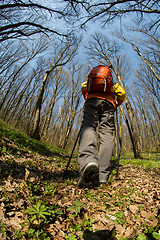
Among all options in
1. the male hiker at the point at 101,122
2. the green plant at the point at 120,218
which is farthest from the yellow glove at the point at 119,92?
the green plant at the point at 120,218

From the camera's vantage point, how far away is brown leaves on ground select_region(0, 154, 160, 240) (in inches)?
48.3

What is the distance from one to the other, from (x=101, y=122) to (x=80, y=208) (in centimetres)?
152

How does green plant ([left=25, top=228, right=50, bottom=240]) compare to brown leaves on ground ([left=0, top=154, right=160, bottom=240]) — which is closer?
green plant ([left=25, top=228, right=50, bottom=240])

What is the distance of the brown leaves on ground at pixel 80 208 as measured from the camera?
1226 mm

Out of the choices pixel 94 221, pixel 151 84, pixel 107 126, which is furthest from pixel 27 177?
pixel 151 84

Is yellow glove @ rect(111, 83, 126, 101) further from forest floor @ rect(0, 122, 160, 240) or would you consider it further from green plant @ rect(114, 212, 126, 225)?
green plant @ rect(114, 212, 126, 225)

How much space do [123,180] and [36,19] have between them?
9.38 m

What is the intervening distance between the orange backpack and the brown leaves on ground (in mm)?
1806

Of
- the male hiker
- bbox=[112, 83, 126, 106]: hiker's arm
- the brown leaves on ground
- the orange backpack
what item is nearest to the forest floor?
the brown leaves on ground

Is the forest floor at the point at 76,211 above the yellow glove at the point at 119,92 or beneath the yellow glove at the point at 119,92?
beneath

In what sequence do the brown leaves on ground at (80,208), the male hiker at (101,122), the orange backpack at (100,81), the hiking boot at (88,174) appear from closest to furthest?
the brown leaves on ground at (80,208) < the hiking boot at (88,174) < the male hiker at (101,122) < the orange backpack at (100,81)

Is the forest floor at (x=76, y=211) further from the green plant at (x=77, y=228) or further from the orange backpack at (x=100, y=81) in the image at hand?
the orange backpack at (x=100, y=81)

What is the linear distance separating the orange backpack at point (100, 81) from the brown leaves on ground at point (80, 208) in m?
1.81

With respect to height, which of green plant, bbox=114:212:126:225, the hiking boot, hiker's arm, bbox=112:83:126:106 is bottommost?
green plant, bbox=114:212:126:225
